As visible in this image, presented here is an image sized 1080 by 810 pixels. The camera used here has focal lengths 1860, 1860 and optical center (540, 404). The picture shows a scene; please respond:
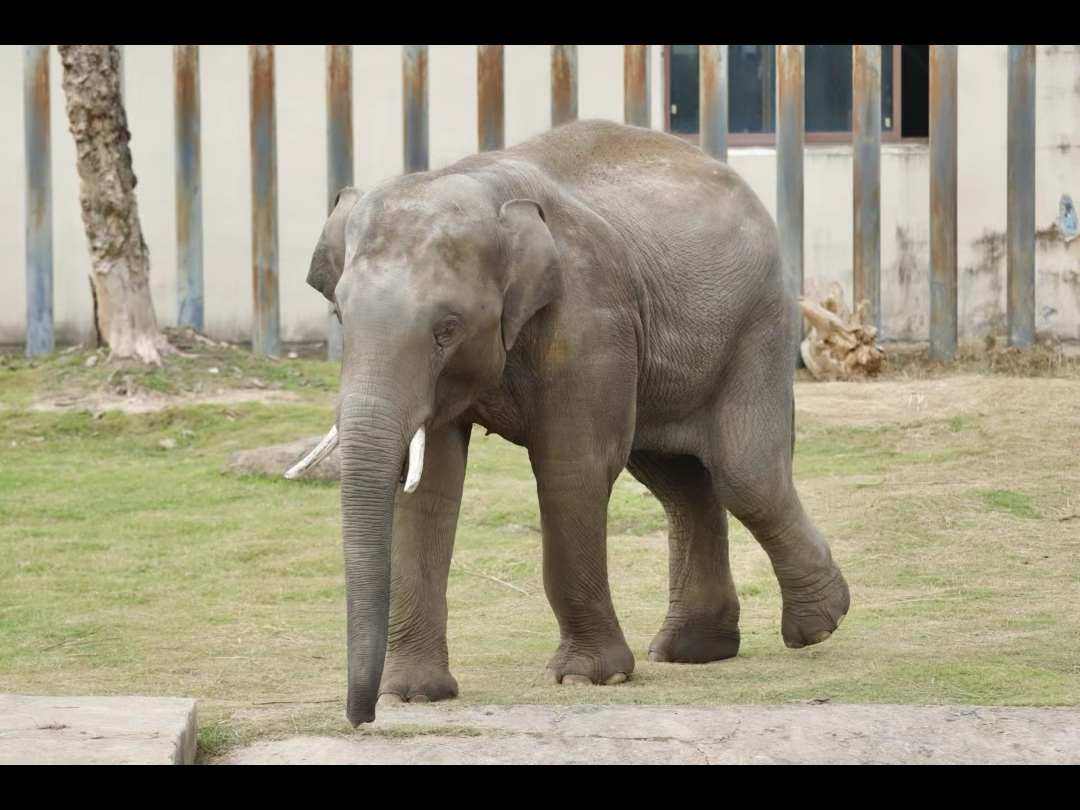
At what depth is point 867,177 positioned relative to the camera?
14.2m

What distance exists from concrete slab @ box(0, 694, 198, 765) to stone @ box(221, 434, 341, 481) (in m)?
5.73

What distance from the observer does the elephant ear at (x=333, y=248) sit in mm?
5953

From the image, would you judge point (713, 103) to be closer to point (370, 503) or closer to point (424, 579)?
point (424, 579)

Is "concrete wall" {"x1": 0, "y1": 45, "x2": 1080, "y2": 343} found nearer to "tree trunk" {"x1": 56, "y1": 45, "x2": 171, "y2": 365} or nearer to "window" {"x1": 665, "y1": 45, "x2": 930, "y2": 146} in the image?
"window" {"x1": 665, "y1": 45, "x2": 930, "y2": 146}

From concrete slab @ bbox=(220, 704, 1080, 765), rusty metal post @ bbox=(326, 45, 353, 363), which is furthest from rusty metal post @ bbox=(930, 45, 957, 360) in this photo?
concrete slab @ bbox=(220, 704, 1080, 765)

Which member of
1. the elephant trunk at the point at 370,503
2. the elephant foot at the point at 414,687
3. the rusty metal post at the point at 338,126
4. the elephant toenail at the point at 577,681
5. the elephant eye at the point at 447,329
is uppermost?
the rusty metal post at the point at 338,126

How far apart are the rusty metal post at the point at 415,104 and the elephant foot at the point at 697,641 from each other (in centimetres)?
769

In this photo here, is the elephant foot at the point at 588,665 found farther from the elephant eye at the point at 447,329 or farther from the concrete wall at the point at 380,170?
the concrete wall at the point at 380,170

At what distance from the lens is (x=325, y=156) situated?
50.6 ft

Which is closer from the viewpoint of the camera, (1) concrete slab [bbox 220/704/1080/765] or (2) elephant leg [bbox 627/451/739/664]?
(1) concrete slab [bbox 220/704/1080/765]

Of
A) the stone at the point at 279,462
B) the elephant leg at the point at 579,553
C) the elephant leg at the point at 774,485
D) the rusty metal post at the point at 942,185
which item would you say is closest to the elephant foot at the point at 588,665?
the elephant leg at the point at 579,553

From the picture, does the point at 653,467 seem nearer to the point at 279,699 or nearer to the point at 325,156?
the point at 279,699

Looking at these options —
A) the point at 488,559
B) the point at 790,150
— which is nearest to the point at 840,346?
the point at 790,150

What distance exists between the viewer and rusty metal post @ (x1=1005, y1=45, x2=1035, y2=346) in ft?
46.7
